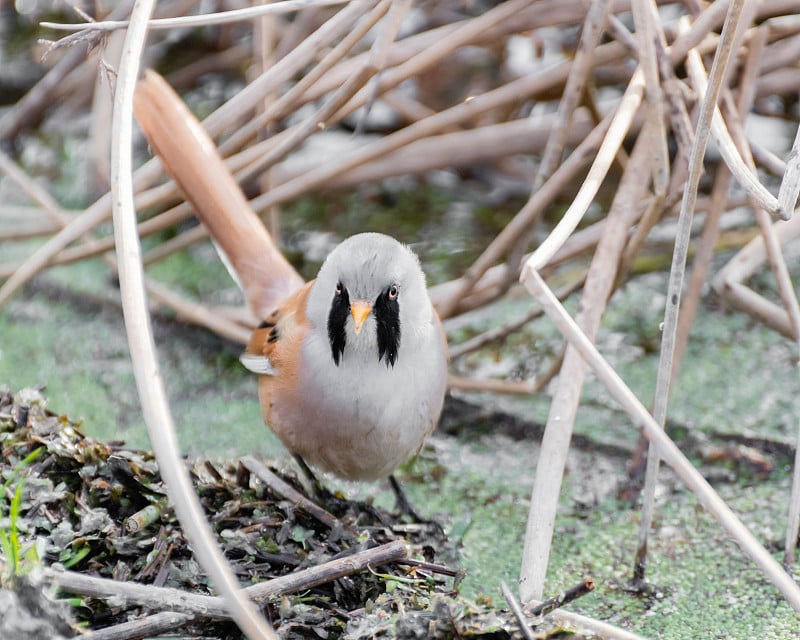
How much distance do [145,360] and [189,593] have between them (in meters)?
0.51

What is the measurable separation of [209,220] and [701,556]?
164 cm

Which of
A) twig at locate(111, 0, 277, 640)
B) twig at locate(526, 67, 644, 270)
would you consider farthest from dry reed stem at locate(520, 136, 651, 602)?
twig at locate(111, 0, 277, 640)

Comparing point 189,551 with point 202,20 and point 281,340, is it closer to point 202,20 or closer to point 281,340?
point 281,340

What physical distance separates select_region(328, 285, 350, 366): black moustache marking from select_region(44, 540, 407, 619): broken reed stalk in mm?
540

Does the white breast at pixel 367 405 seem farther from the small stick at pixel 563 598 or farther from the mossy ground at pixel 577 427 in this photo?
the small stick at pixel 563 598

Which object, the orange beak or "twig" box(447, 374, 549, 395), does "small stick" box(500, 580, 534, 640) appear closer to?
the orange beak

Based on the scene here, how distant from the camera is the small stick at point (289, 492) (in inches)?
88.7

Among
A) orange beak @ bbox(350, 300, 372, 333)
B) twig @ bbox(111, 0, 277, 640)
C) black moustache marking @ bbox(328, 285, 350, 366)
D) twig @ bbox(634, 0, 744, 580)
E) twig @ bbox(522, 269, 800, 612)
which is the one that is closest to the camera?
twig @ bbox(111, 0, 277, 640)

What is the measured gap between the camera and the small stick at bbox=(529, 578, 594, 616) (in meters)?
1.72

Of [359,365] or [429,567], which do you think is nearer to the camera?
[429,567]

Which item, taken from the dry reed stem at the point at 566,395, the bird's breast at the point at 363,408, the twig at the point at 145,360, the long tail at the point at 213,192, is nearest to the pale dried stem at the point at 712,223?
the dry reed stem at the point at 566,395

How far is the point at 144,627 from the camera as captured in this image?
1720 mm

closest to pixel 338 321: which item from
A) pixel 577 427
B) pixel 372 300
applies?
pixel 372 300

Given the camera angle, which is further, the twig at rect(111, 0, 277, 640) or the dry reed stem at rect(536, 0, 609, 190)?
the dry reed stem at rect(536, 0, 609, 190)
